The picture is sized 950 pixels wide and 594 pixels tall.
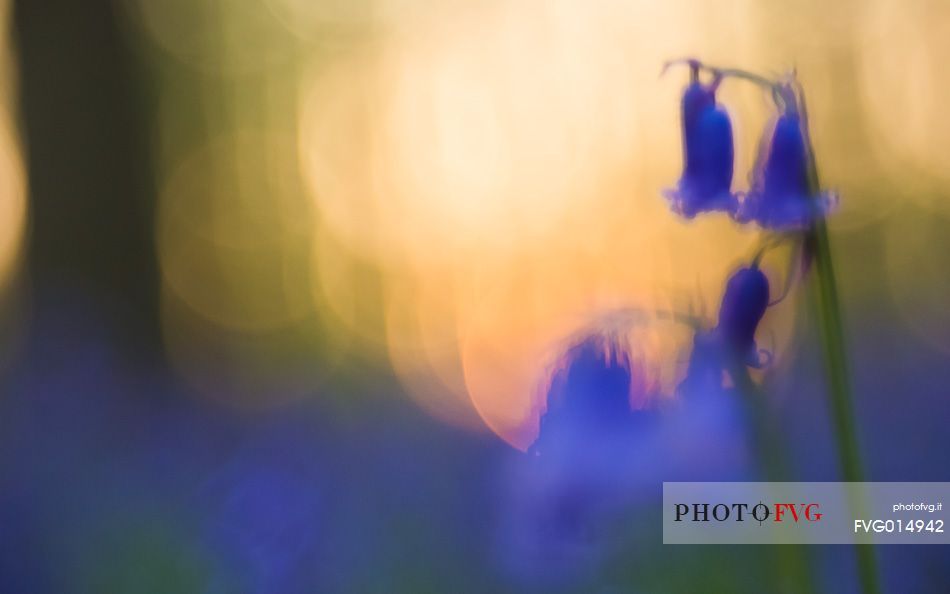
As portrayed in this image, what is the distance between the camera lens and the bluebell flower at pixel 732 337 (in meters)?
0.95

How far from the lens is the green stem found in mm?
968

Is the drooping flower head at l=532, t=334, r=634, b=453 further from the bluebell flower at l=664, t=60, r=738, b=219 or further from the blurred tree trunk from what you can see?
the blurred tree trunk

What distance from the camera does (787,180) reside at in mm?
945

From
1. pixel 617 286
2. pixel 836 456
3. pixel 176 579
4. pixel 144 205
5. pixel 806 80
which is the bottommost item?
pixel 176 579

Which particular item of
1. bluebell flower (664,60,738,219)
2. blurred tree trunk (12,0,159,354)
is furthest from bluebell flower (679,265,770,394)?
blurred tree trunk (12,0,159,354)

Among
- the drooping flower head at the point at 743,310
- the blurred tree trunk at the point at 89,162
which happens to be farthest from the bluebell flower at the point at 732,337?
the blurred tree trunk at the point at 89,162

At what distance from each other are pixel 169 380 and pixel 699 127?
85 cm

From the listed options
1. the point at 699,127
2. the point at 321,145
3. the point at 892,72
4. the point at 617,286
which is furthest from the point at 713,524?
the point at 321,145

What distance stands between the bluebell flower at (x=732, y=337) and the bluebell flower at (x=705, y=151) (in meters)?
0.11

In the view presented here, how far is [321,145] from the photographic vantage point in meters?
1.05

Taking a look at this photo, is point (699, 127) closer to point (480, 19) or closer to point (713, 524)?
point (480, 19)

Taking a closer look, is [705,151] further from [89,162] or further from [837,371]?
[89,162]

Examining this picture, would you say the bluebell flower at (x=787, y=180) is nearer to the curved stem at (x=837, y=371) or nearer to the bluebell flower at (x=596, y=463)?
the curved stem at (x=837, y=371)

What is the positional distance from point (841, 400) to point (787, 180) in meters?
0.32
